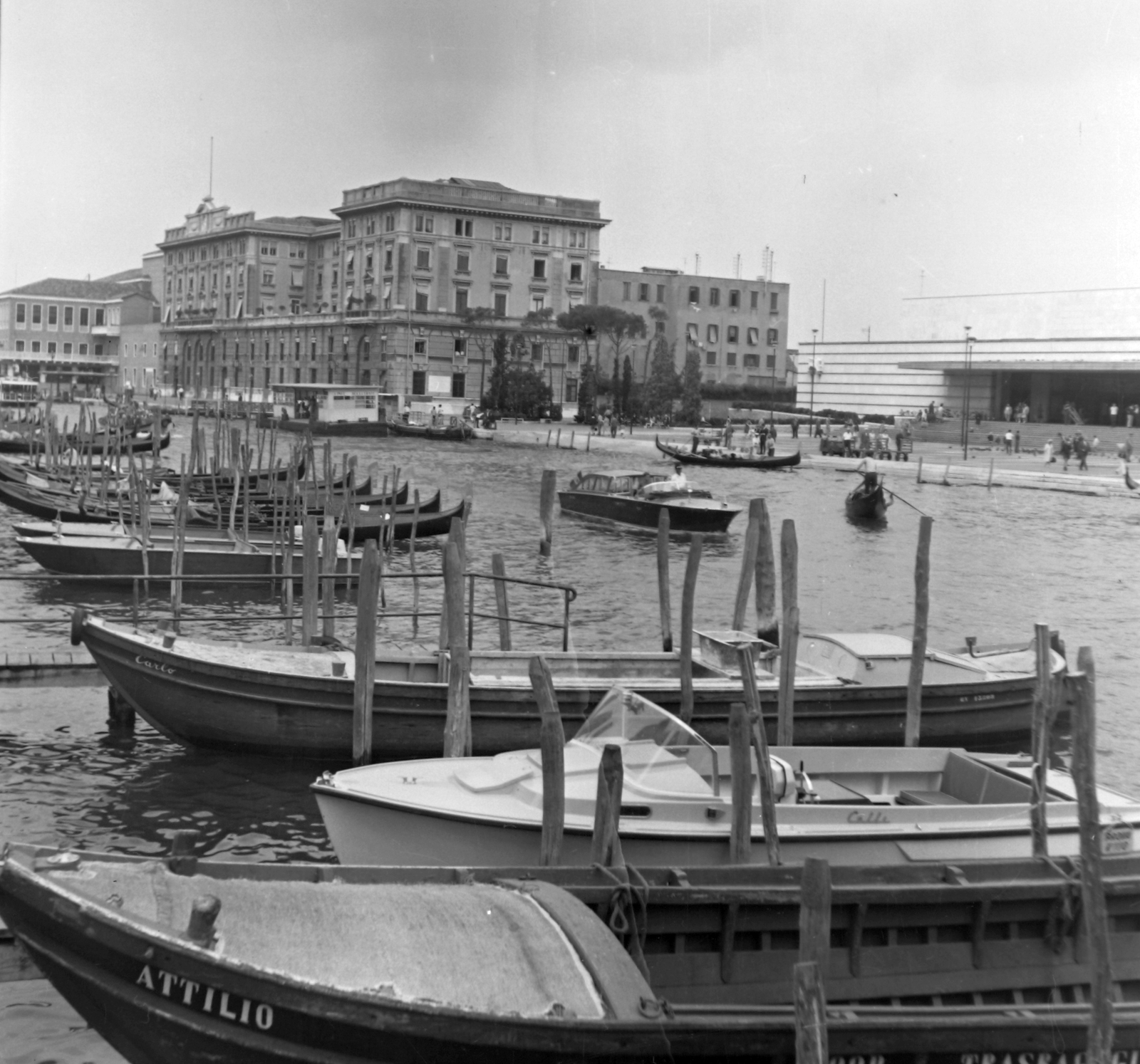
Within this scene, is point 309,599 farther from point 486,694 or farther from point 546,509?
point 546,509

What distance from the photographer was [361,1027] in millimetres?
5273

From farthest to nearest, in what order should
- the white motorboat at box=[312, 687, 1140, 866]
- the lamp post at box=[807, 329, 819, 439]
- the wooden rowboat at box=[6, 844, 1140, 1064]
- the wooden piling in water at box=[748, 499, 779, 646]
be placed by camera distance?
1. the lamp post at box=[807, 329, 819, 439]
2. the wooden piling in water at box=[748, 499, 779, 646]
3. the white motorboat at box=[312, 687, 1140, 866]
4. the wooden rowboat at box=[6, 844, 1140, 1064]

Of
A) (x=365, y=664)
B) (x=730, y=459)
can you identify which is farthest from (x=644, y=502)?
(x=365, y=664)

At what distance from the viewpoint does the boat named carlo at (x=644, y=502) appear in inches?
1367

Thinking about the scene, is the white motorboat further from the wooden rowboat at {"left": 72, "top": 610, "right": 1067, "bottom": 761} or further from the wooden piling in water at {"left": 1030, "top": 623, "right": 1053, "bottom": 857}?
the wooden rowboat at {"left": 72, "top": 610, "right": 1067, "bottom": 761}

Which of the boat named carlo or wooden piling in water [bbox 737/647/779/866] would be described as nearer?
wooden piling in water [bbox 737/647/779/866]

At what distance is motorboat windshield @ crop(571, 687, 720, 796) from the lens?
906 centimetres

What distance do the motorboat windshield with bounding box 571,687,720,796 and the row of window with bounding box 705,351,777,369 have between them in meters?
87.0

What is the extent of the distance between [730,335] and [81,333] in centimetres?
4228

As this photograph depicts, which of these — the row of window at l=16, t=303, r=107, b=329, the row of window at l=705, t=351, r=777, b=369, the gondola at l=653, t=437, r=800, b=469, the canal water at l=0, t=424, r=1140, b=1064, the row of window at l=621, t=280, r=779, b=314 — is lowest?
the canal water at l=0, t=424, r=1140, b=1064

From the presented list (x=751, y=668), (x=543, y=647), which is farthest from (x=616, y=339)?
(x=751, y=668)

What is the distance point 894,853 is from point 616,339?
7619 cm

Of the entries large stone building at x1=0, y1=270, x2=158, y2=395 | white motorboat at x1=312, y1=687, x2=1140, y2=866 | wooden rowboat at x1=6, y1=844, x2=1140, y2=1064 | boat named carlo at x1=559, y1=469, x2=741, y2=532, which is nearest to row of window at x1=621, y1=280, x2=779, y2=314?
large stone building at x1=0, y1=270, x2=158, y2=395

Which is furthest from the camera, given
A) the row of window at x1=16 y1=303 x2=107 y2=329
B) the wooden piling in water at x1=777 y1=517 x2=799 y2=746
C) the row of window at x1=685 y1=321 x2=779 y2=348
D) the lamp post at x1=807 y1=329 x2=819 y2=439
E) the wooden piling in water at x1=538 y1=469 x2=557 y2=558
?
the row of window at x1=685 y1=321 x2=779 y2=348
